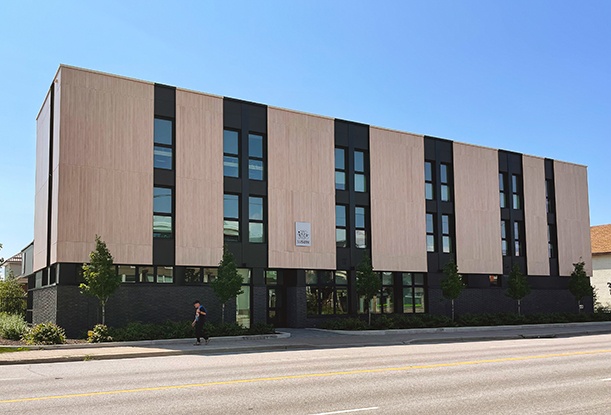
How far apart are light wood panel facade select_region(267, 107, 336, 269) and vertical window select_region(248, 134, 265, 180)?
A: 1.37 feet

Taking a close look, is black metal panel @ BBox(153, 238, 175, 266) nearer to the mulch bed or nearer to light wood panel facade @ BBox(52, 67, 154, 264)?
light wood panel facade @ BBox(52, 67, 154, 264)

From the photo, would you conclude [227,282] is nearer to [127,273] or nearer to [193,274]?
[193,274]

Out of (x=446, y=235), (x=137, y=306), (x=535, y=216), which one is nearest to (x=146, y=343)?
(x=137, y=306)

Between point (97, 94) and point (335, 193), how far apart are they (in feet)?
42.2

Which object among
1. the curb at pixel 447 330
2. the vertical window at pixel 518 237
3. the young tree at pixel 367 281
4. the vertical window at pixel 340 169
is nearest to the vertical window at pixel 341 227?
the vertical window at pixel 340 169

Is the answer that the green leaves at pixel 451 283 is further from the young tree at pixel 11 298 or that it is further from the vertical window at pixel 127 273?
the young tree at pixel 11 298

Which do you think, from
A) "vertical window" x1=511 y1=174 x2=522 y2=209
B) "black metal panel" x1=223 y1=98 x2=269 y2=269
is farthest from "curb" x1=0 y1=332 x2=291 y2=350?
"vertical window" x1=511 y1=174 x2=522 y2=209

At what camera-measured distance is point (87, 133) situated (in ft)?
87.2

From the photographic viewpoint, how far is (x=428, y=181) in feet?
121

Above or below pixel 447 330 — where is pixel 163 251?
above

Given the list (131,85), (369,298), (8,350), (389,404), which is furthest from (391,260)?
(389,404)

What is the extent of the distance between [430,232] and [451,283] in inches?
148

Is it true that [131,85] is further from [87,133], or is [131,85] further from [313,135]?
[313,135]

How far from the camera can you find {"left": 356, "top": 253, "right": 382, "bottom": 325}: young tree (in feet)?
102
